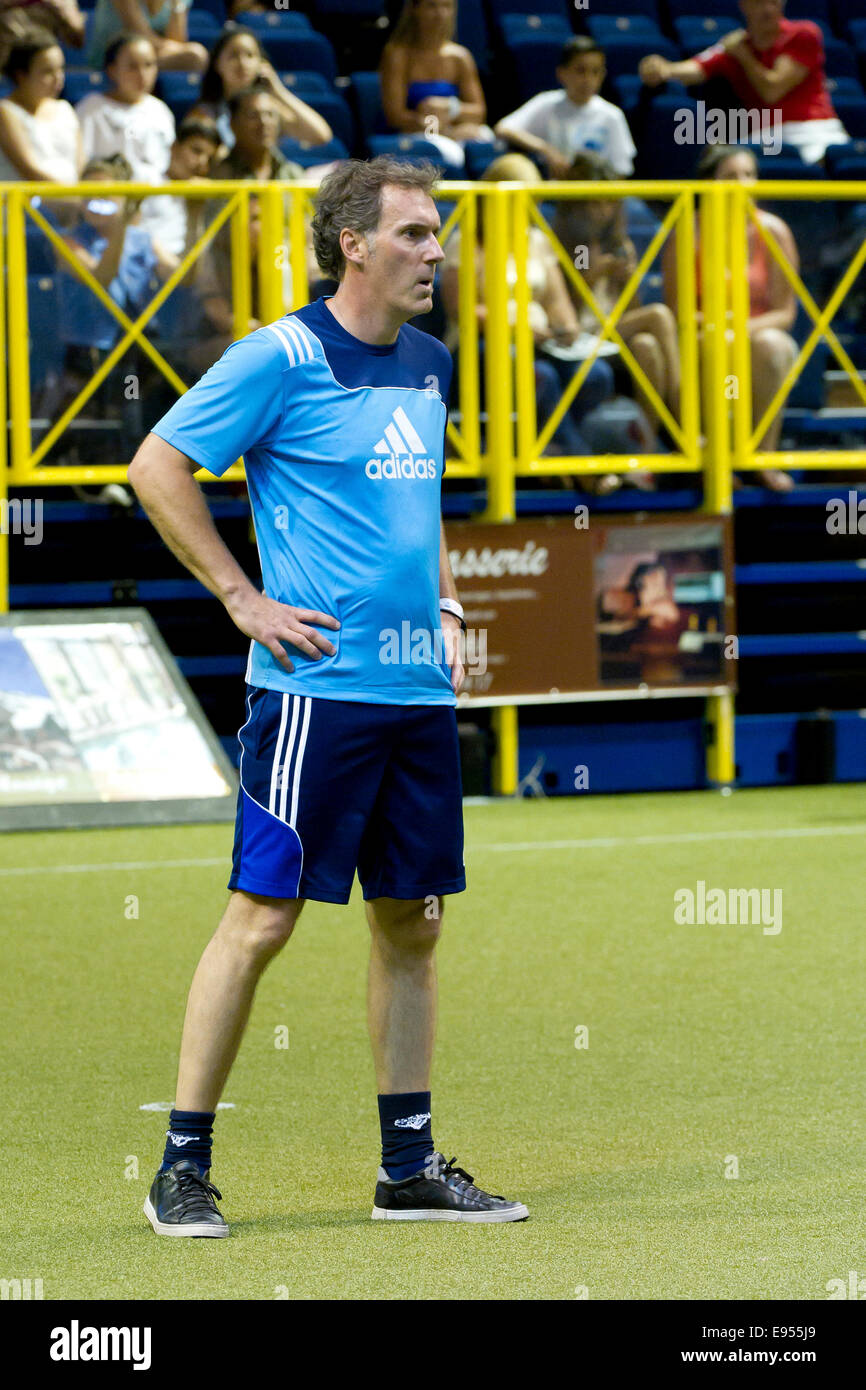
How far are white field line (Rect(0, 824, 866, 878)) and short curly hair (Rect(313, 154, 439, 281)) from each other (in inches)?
204

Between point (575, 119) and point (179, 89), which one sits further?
point (575, 119)

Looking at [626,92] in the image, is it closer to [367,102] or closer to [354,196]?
[367,102]

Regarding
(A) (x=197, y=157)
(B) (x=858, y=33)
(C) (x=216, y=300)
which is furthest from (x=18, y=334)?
(B) (x=858, y=33)

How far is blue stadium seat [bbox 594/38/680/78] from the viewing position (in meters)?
15.7

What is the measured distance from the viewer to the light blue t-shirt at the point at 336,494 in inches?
167

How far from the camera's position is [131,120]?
12.5 m

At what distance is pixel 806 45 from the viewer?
14.9 meters

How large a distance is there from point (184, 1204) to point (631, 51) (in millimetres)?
12941

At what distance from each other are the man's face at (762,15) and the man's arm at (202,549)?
11618mm

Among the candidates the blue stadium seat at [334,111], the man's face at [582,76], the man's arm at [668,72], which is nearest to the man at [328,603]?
the man's face at [582,76]

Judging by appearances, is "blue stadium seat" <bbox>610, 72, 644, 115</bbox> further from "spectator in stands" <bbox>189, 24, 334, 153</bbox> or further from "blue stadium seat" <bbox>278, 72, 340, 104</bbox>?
"spectator in stands" <bbox>189, 24, 334, 153</bbox>

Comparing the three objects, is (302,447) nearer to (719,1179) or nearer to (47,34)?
(719,1179)

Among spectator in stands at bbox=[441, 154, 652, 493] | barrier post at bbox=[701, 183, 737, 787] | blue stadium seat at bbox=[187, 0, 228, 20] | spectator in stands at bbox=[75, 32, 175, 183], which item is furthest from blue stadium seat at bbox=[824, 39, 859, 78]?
spectator in stands at bbox=[75, 32, 175, 183]

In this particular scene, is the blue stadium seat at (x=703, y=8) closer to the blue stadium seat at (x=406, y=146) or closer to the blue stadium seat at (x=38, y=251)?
the blue stadium seat at (x=406, y=146)
